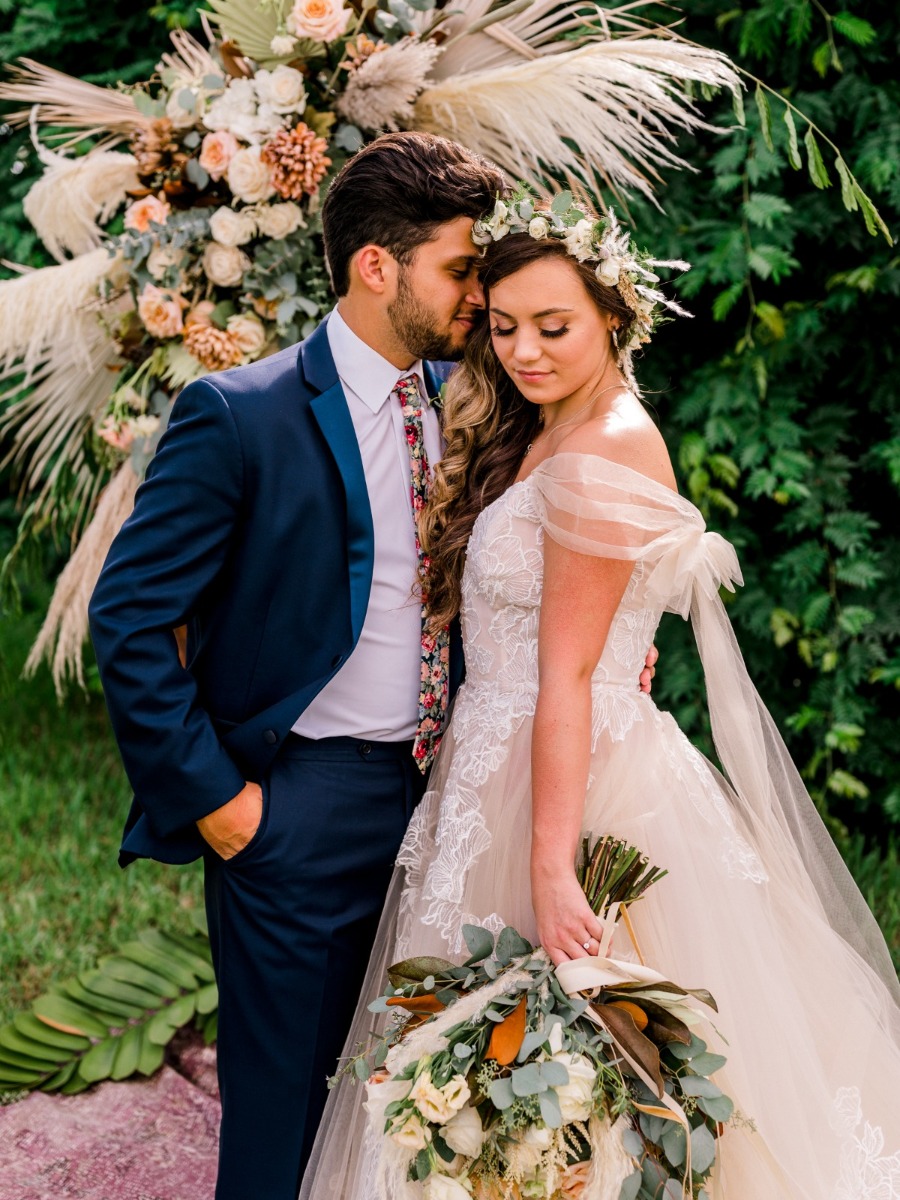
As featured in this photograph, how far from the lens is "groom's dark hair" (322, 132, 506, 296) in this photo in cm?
240

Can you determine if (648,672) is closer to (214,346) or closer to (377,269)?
(377,269)

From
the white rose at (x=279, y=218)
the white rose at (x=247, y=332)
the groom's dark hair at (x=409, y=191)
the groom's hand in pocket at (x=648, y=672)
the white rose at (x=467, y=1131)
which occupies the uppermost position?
the groom's dark hair at (x=409, y=191)

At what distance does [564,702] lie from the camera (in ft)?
7.05

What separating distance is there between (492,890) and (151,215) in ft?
6.54

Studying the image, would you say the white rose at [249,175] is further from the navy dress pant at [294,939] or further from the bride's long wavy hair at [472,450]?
the navy dress pant at [294,939]

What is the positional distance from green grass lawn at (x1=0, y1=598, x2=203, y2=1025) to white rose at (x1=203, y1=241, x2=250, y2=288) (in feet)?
7.10

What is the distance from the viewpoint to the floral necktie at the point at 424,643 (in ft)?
8.24

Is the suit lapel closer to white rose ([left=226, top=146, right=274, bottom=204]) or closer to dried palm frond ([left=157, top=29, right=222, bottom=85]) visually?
white rose ([left=226, top=146, right=274, bottom=204])

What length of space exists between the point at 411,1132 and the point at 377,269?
5.17 ft

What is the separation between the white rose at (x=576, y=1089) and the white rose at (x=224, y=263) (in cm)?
218

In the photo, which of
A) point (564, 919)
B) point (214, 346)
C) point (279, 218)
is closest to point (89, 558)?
point (214, 346)

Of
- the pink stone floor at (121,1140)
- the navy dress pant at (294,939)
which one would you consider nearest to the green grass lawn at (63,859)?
the pink stone floor at (121,1140)

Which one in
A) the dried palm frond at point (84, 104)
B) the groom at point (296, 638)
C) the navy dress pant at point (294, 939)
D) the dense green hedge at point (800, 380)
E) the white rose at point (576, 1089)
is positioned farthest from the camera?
the dense green hedge at point (800, 380)

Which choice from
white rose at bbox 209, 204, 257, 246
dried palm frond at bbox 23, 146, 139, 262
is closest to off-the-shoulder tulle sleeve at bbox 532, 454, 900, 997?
white rose at bbox 209, 204, 257, 246
